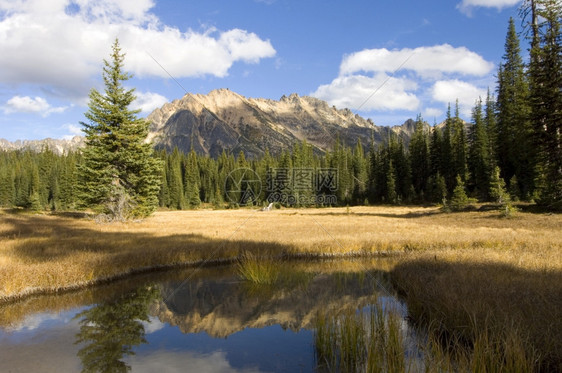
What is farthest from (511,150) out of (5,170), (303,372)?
(5,170)

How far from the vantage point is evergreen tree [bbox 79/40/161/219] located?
30750 mm

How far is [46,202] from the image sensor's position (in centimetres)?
9912

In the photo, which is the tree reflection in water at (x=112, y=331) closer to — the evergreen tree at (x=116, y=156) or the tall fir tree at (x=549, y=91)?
the evergreen tree at (x=116, y=156)

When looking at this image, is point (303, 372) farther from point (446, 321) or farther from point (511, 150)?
point (511, 150)

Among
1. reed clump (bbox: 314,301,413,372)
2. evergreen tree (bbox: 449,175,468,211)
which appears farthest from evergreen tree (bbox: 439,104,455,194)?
reed clump (bbox: 314,301,413,372)

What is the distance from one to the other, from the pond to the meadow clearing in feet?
3.14

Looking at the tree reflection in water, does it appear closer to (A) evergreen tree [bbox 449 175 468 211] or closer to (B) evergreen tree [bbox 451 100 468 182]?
(A) evergreen tree [bbox 449 175 468 211]

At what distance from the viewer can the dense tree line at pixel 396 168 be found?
26281 millimetres

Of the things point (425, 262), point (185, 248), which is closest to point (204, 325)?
point (185, 248)

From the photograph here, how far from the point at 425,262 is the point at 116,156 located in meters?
27.2

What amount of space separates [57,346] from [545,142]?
3175 cm

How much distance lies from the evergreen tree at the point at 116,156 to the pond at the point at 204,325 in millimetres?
18858

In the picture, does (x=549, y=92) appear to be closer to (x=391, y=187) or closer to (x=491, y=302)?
(x=491, y=302)

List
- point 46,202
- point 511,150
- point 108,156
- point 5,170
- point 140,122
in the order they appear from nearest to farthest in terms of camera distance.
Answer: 1. point 108,156
2. point 140,122
3. point 511,150
4. point 46,202
5. point 5,170
